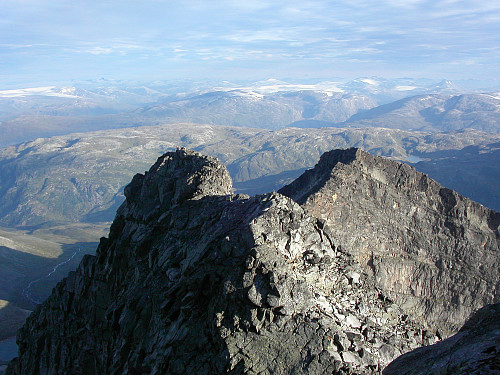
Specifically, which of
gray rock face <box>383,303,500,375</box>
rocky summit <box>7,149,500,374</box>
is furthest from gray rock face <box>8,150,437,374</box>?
gray rock face <box>383,303,500,375</box>

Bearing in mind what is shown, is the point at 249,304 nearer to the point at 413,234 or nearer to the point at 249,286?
the point at 249,286

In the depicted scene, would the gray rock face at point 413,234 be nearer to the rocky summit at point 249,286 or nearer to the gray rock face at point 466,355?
the rocky summit at point 249,286

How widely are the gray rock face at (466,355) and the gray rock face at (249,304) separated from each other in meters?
1.88

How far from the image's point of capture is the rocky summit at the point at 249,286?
21625mm

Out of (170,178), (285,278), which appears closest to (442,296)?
(170,178)

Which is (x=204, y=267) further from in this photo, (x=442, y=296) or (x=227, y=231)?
(x=442, y=296)

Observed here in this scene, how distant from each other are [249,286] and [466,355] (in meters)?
11.2

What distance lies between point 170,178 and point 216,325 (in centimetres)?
2771

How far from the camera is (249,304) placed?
22062mm

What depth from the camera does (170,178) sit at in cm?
4709

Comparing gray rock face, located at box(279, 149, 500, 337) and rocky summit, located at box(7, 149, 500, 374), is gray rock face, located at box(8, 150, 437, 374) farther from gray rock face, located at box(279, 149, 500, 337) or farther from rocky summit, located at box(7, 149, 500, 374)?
gray rock face, located at box(279, 149, 500, 337)

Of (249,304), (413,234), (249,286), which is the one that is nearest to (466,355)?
(249,304)

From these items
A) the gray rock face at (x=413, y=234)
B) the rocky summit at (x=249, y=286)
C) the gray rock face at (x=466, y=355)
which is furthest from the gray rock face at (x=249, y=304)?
the gray rock face at (x=413, y=234)

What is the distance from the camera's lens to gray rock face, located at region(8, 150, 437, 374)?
2094 centimetres
